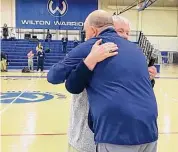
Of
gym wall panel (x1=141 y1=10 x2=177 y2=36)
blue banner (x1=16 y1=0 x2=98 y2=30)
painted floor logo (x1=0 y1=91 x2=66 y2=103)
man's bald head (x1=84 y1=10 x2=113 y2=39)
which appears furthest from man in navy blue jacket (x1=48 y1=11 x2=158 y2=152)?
gym wall panel (x1=141 y1=10 x2=177 y2=36)

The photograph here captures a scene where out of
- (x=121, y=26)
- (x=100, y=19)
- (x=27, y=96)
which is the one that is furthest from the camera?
(x=27, y=96)

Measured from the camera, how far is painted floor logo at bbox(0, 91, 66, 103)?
31.5 feet

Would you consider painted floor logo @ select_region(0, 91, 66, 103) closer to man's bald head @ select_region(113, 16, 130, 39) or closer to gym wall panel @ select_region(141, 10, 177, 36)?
man's bald head @ select_region(113, 16, 130, 39)

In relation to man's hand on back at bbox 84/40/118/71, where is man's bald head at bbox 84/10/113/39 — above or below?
above

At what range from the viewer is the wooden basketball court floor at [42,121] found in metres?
5.18

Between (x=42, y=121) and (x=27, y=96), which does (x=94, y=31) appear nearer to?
(x=42, y=121)

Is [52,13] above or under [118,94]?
above

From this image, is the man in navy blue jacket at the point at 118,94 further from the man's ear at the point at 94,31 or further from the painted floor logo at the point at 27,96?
the painted floor logo at the point at 27,96

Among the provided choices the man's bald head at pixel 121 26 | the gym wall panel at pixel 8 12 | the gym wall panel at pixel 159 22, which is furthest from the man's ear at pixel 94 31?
the gym wall panel at pixel 159 22

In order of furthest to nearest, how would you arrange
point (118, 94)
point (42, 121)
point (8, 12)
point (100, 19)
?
point (8, 12) → point (42, 121) → point (100, 19) → point (118, 94)

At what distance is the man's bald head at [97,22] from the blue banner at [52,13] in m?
31.1

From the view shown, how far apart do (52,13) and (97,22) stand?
32010 mm

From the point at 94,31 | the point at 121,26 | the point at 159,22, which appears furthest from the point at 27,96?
the point at 159,22

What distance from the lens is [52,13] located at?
1312 inches
